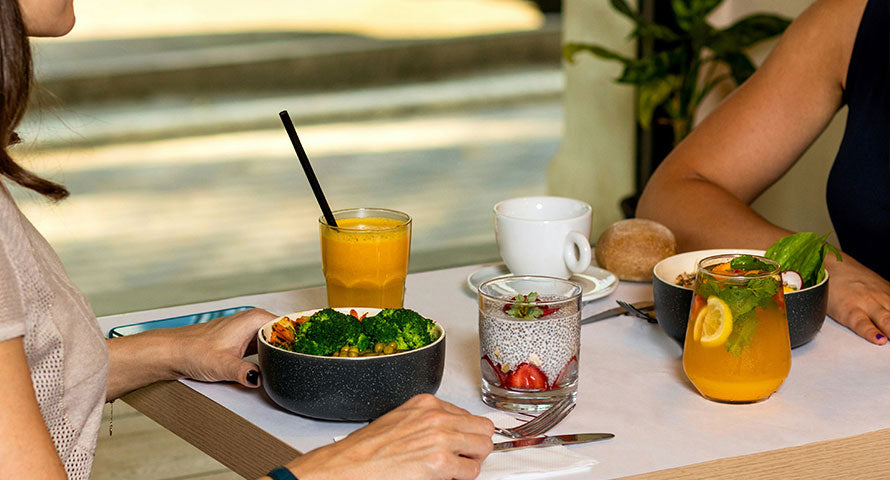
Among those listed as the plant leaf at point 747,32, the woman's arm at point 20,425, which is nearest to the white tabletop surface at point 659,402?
the woman's arm at point 20,425

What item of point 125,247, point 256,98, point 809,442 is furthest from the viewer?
point 256,98

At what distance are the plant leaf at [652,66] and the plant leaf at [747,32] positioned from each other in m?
0.23

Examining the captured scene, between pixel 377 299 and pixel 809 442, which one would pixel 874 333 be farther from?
pixel 377 299

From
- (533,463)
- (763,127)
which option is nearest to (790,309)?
(533,463)

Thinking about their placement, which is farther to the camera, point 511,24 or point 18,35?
point 511,24

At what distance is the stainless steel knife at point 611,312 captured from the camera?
52.2 inches

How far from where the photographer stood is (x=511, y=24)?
11.0m

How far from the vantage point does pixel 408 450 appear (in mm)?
934

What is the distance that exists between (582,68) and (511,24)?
7.07 meters

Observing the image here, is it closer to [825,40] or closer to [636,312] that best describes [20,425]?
[636,312]

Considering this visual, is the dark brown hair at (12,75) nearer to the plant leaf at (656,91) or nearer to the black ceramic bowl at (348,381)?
the black ceramic bowl at (348,381)

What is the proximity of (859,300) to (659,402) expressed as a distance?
1.18 ft

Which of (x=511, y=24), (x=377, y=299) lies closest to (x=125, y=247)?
(x=377, y=299)

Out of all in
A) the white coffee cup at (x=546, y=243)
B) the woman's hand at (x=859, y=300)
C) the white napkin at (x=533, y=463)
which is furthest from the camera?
the white coffee cup at (x=546, y=243)
